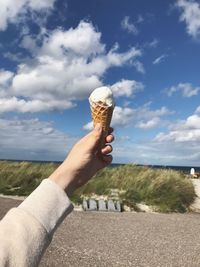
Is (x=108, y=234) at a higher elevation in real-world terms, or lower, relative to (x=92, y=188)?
lower

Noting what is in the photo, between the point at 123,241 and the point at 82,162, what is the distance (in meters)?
6.17

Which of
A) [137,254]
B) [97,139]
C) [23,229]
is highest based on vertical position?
[97,139]

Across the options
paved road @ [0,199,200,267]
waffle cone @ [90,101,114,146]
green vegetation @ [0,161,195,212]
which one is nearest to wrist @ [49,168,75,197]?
waffle cone @ [90,101,114,146]

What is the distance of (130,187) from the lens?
13.9m

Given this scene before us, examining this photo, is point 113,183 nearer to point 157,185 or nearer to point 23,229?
point 157,185

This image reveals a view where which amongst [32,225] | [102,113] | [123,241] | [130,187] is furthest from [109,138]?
[130,187]

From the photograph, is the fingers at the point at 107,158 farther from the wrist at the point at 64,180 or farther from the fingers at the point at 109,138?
the wrist at the point at 64,180

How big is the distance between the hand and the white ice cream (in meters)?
0.23

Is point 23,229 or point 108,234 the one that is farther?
point 108,234

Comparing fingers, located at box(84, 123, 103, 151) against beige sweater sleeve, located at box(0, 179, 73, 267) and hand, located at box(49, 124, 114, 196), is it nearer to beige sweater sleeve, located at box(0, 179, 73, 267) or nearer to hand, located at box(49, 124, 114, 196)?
hand, located at box(49, 124, 114, 196)

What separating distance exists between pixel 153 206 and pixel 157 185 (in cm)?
204

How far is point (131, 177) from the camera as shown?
50.6 feet

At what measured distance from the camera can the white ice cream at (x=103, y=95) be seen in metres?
1.70

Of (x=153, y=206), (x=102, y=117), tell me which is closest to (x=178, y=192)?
(x=153, y=206)
